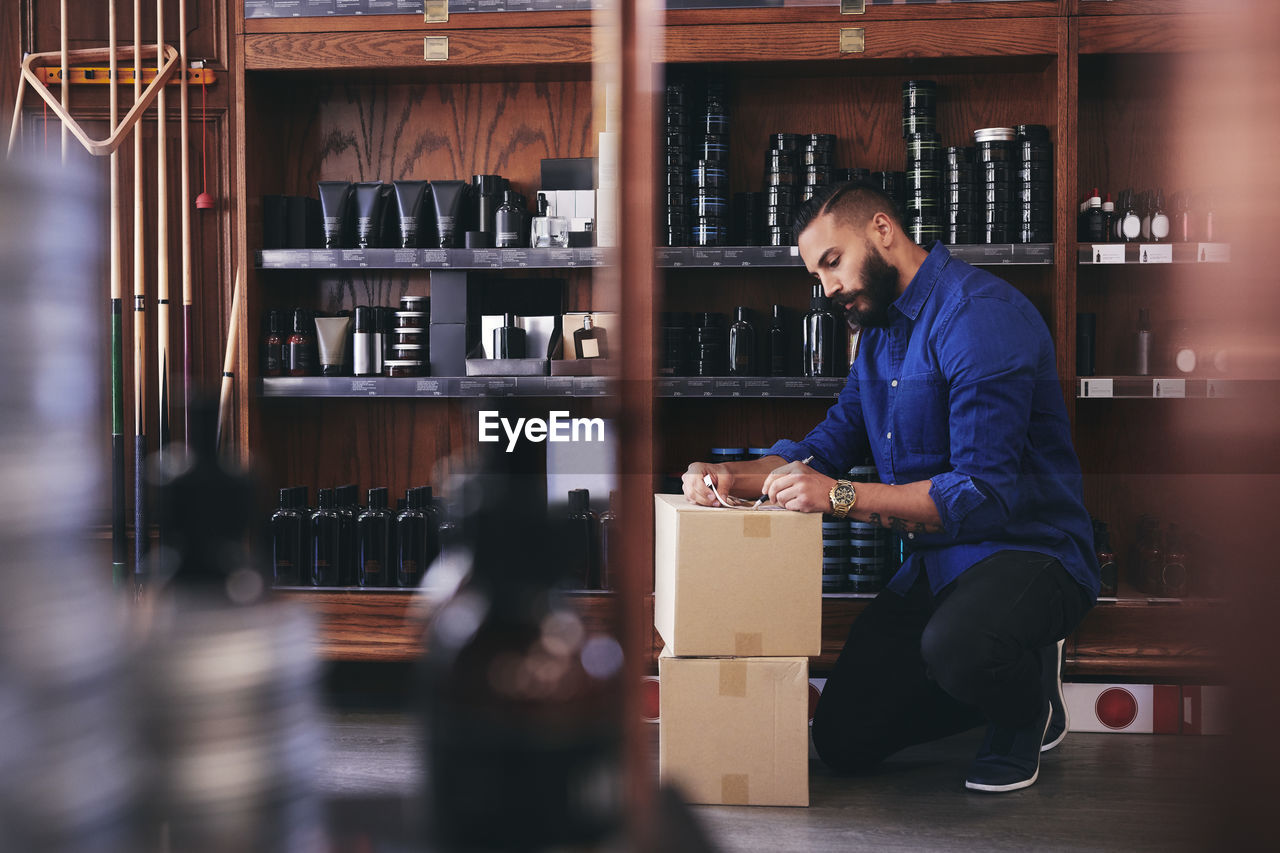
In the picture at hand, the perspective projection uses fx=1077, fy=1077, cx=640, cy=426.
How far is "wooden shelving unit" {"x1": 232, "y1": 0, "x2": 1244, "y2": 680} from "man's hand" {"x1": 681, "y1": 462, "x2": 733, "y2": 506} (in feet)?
0.97

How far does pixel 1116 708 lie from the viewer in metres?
3.01

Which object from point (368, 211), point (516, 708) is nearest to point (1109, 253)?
point (368, 211)

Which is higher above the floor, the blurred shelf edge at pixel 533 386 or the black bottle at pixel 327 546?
the blurred shelf edge at pixel 533 386

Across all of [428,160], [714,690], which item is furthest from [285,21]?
[714,690]

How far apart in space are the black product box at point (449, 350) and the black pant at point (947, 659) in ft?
4.57

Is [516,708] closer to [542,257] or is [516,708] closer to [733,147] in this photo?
[542,257]

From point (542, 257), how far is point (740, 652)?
1382 mm

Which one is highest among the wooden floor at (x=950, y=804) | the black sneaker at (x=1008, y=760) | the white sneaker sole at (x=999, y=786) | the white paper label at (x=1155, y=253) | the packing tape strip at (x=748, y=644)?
the white paper label at (x=1155, y=253)

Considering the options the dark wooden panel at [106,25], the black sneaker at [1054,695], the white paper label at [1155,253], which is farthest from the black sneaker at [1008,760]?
the dark wooden panel at [106,25]

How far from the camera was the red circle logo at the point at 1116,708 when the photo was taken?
9.84 feet

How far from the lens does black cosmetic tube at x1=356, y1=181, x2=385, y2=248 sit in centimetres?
325

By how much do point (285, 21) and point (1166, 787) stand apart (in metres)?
3.15

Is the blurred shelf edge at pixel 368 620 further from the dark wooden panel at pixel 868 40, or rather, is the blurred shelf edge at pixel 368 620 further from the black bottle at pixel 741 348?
the dark wooden panel at pixel 868 40

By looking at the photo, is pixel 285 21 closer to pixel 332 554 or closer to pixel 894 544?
pixel 332 554
